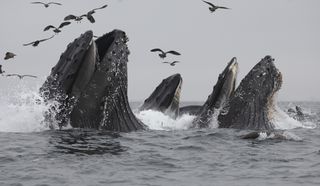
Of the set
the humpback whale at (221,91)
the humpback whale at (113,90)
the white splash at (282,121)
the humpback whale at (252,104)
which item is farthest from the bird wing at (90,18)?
the white splash at (282,121)

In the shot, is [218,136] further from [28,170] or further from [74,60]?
[28,170]

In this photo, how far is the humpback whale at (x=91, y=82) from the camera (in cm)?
1401

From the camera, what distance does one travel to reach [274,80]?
53.9 feet

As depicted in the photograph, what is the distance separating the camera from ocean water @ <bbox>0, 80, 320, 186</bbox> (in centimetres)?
1044

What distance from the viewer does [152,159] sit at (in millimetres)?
12156

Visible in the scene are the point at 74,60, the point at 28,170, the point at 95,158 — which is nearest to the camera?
the point at 28,170

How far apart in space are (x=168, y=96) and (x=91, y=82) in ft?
13.0

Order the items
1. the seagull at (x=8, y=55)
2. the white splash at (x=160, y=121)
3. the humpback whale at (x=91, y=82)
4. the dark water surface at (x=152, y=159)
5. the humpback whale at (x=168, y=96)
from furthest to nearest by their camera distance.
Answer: the humpback whale at (x=168, y=96) < the white splash at (x=160, y=121) < the seagull at (x=8, y=55) < the humpback whale at (x=91, y=82) < the dark water surface at (x=152, y=159)

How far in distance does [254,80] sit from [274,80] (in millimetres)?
469

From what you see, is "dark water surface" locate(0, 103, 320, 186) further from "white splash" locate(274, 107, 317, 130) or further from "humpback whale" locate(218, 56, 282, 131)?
"white splash" locate(274, 107, 317, 130)

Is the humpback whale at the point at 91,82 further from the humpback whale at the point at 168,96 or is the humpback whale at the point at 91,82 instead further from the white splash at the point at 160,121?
the humpback whale at the point at 168,96

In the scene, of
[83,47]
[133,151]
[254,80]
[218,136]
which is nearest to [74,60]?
[83,47]

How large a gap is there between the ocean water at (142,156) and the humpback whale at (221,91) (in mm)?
439

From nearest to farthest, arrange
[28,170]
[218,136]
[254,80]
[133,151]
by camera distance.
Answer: [28,170] < [133,151] < [218,136] < [254,80]
